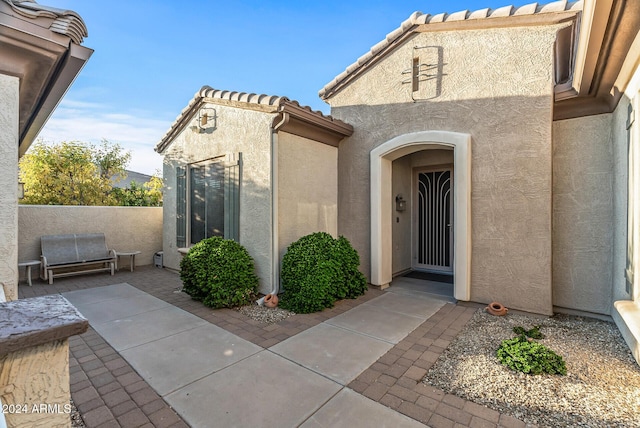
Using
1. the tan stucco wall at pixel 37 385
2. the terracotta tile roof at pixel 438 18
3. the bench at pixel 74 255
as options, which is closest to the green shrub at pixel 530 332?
the tan stucco wall at pixel 37 385

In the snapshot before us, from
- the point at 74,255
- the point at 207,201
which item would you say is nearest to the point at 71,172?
the point at 74,255

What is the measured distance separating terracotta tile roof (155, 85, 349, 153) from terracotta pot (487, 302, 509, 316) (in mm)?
5440

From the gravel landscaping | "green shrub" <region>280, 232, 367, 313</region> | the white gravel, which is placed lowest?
the gravel landscaping

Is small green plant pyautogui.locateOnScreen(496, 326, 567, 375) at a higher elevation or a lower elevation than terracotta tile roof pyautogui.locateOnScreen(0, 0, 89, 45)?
lower

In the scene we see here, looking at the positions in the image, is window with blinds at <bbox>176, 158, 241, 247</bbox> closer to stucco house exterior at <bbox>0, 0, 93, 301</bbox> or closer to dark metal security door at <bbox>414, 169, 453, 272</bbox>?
stucco house exterior at <bbox>0, 0, 93, 301</bbox>

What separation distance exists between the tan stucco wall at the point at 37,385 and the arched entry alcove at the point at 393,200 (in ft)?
21.5

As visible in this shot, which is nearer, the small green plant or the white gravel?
the small green plant

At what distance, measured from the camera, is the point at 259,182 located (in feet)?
22.5

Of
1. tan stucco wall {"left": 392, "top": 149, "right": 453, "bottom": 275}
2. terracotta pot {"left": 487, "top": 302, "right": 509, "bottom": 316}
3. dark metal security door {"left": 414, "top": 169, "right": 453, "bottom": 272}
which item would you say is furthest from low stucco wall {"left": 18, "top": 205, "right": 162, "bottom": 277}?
terracotta pot {"left": 487, "top": 302, "right": 509, "bottom": 316}

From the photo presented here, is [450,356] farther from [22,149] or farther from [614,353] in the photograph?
[22,149]

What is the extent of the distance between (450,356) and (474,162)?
13.5ft

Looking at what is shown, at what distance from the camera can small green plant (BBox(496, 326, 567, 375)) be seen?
3.72 metres

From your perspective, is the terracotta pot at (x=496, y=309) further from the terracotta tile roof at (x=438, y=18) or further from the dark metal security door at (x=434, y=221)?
the terracotta tile roof at (x=438, y=18)

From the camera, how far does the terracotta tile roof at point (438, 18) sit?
5699 millimetres
